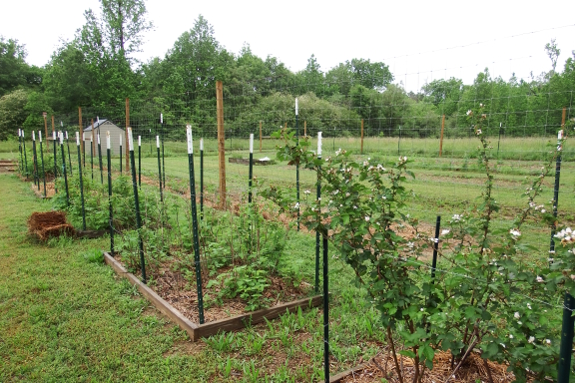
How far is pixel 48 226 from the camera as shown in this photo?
5949mm

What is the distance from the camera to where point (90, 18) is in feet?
115

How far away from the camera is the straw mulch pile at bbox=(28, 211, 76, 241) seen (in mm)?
5828

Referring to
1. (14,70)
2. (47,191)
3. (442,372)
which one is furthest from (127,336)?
(14,70)

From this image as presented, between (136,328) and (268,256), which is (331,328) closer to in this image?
(268,256)

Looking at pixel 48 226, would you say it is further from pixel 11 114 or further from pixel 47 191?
pixel 11 114

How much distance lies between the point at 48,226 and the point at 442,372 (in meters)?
5.86

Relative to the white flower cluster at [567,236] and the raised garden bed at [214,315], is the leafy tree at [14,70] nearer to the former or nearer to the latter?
the raised garden bed at [214,315]

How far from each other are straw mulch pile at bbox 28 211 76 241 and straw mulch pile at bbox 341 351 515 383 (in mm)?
5197

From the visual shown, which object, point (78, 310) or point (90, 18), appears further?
point (90, 18)

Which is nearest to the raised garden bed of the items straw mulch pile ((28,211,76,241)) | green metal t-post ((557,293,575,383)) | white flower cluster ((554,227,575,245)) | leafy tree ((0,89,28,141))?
green metal t-post ((557,293,575,383))

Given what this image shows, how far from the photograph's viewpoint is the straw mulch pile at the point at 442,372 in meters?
2.26

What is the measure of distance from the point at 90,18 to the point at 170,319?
129 feet

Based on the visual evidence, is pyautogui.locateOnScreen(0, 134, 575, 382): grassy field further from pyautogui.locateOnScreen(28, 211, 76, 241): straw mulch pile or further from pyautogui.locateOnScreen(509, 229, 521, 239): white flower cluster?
pyautogui.locateOnScreen(28, 211, 76, 241): straw mulch pile

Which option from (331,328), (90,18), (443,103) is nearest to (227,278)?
(331,328)
